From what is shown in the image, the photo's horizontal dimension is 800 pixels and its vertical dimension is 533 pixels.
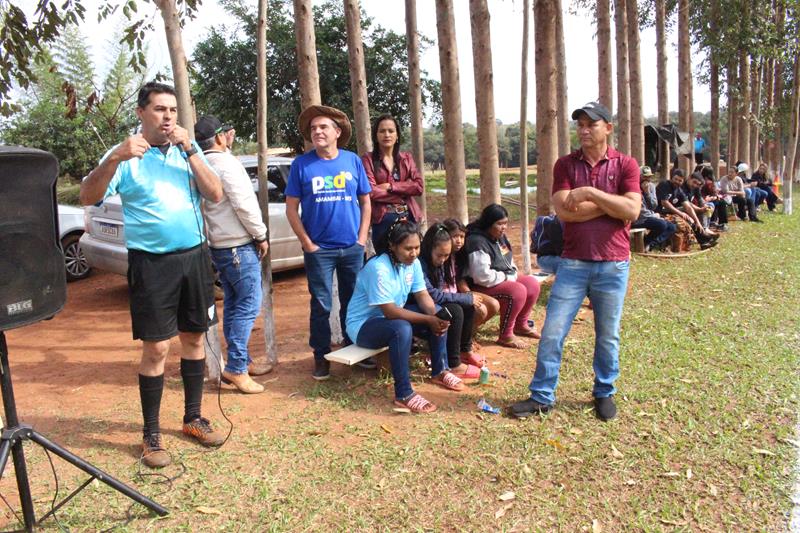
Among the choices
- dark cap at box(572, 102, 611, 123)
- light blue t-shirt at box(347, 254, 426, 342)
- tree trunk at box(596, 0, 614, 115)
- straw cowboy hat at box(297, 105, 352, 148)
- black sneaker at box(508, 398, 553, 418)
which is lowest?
black sneaker at box(508, 398, 553, 418)

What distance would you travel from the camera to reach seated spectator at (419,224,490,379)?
15.2ft

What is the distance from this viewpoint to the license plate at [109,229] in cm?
697

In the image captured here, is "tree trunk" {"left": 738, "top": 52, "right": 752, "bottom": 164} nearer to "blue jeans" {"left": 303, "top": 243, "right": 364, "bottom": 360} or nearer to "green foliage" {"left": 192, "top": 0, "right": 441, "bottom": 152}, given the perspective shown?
"green foliage" {"left": 192, "top": 0, "right": 441, "bottom": 152}

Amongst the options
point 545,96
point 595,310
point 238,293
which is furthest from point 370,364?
point 545,96

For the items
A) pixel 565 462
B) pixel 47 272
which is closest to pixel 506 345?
pixel 565 462

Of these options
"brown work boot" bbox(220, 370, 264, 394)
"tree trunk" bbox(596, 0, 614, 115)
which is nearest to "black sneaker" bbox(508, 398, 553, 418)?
"brown work boot" bbox(220, 370, 264, 394)

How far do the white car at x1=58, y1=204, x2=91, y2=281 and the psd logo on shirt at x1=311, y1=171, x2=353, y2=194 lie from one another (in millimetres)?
5638

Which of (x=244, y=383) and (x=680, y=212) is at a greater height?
(x=680, y=212)

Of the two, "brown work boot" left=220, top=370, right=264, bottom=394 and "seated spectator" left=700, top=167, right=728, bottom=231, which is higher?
"seated spectator" left=700, top=167, right=728, bottom=231

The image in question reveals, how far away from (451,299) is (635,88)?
33.9 ft

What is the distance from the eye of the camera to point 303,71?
16.2 ft

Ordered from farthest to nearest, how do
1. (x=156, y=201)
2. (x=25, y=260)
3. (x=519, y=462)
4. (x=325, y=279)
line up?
(x=325, y=279) < (x=519, y=462) < (x=156, y=201) < (x=25, y=260)

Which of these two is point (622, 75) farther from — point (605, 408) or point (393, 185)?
point (605, 408)

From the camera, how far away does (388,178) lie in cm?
506
